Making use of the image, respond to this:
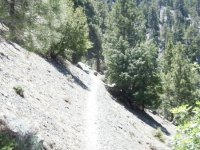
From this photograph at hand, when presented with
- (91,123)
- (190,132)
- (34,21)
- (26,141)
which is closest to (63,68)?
(91,123)

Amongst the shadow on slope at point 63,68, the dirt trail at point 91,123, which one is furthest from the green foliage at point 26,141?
the shadow on slope at point 63,68

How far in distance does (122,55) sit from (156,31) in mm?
113454

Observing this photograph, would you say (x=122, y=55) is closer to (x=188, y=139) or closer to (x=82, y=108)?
(x=82, y=108)

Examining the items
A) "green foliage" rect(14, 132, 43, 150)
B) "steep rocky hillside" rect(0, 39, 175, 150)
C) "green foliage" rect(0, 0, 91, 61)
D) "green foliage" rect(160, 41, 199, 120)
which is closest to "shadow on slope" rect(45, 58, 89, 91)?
"steep rocky hillside" rect(0, 39, 175, 150)

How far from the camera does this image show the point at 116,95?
28.5 meters

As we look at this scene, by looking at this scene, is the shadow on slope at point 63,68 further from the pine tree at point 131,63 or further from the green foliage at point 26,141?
the green foliage at point 26,141

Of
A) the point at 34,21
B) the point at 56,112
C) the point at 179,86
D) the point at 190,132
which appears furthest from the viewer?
the point at 179,86

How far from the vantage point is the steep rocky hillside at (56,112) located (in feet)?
34.8

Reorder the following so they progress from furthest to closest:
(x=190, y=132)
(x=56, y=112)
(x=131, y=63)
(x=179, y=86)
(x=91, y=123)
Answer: (x=179, y=86) → (x=131, y=63) → (x=91, y=123) → (x=56, y=112) → (x=190, y=132)

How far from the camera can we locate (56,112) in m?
14.1

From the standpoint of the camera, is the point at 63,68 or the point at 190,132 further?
the point at 63,68

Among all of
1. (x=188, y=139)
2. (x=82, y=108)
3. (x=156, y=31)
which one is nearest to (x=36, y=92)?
(x=82, y=108)

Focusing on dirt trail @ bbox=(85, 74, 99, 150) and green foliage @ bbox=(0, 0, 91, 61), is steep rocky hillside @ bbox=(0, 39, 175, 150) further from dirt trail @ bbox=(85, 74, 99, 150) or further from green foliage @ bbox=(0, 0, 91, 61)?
green foliage @ bbox=(0, 0, 91, 61)

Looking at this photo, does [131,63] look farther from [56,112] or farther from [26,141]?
[26,141]
